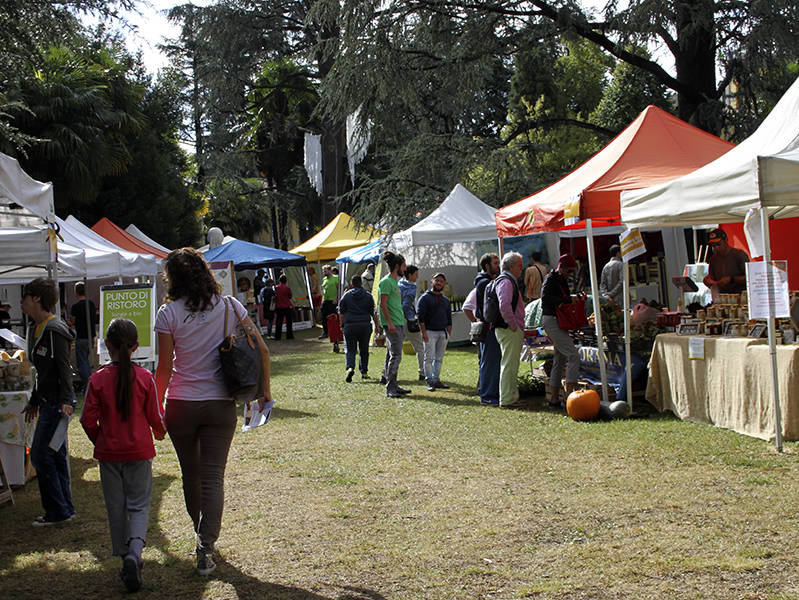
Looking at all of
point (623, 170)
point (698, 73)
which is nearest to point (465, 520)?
point (623, 170)

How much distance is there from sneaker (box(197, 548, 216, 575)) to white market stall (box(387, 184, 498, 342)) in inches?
481

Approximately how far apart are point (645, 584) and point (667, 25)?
1313 centimetres

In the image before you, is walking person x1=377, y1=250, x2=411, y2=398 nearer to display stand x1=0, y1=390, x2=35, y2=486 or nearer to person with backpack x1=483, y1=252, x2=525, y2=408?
person with backpack x1=483, y1=252, x2=525, y2=408

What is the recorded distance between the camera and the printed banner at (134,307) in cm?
1247

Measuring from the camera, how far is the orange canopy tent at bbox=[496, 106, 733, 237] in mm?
9664

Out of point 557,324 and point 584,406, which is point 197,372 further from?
point 557,324

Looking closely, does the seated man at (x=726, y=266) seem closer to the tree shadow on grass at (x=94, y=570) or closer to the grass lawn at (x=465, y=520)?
the grass lawn at (x=465, y=520)

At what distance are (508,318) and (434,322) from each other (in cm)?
245

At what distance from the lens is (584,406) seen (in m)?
9.38

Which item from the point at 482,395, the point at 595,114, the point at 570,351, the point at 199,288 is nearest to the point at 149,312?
the point at 482,395

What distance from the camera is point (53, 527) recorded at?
6293 mm

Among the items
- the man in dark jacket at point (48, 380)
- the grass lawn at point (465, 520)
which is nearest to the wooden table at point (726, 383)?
the grass lawn at point (465, 520)

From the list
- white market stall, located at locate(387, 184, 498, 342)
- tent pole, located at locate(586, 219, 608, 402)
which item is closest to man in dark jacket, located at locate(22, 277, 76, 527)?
tent pole, located at locate(586, 219, 608, 402)

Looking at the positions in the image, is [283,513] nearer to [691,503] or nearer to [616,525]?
[616,525]
